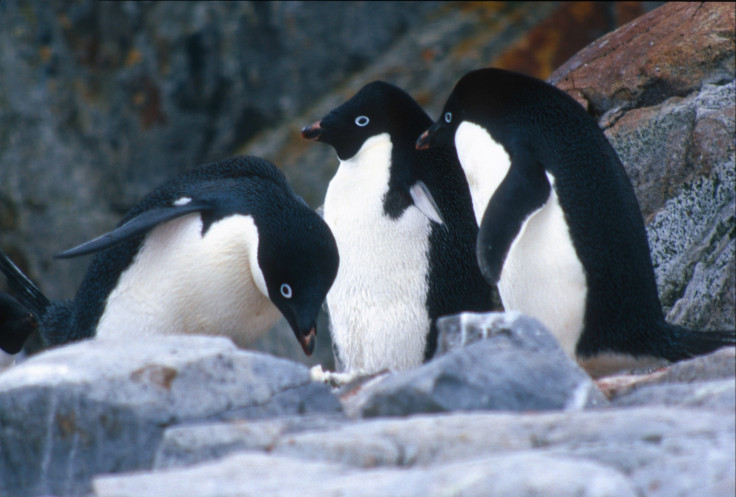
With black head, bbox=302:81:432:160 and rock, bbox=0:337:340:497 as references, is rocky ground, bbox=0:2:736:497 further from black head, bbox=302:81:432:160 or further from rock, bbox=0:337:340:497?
black head, bbox=302:81:432:160

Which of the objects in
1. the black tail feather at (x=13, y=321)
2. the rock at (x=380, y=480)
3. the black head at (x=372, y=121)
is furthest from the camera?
the black tail feather at (x=13, y=321)

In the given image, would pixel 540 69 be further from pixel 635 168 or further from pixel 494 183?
pixel 494 183

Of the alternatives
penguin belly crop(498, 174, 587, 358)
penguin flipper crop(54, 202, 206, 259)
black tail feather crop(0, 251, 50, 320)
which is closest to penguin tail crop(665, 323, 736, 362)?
penguin belly crop(498, 174, 587, 358)

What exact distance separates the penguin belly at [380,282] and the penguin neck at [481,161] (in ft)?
1.03

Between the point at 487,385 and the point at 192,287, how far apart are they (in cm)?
98

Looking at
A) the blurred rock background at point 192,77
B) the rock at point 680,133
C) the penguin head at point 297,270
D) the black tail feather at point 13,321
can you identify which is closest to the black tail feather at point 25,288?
the black tail feather at point 13,321

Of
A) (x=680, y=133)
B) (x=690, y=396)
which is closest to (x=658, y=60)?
(x=680, y=133)

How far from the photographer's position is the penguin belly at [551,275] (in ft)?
7.66

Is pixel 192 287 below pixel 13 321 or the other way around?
below

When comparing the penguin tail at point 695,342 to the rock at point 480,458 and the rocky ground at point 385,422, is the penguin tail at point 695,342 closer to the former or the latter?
the rocky ground at point 385,422

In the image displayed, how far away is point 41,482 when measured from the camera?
1525 mm

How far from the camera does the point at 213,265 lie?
2182mm

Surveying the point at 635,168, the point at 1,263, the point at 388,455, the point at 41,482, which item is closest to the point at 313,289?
the point at 41,482

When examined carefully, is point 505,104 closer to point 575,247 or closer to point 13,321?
point 575,247
